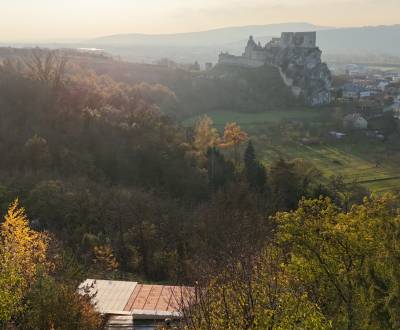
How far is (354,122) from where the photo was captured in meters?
72.6

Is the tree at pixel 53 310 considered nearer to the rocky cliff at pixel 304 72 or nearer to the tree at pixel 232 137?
the tree at pixel 232 137

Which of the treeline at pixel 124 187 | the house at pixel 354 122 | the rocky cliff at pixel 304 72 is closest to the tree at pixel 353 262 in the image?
the treeline at pixel 124 187

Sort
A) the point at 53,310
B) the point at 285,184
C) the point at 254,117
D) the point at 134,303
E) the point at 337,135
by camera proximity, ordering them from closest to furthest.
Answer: the point at 53,310, the point at 134,303, the point at 285,184, the point at 337,135, the point at 254,117

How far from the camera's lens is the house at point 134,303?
50.6 feet

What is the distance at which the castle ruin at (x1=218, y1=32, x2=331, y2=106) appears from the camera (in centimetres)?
9288

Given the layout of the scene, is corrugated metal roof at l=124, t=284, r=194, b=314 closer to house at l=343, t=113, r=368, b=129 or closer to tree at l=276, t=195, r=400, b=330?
tree at l=276, t=195, r=400, b=330

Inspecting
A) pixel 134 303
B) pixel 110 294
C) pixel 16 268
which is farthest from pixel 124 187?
pixel 16 268

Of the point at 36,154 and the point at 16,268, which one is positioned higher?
the point at 16,268

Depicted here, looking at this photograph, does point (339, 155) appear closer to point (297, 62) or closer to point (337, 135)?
point (337, 135)

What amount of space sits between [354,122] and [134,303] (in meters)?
62.1

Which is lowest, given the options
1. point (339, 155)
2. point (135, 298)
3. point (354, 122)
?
point (339, 155)

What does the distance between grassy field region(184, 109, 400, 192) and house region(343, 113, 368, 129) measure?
5736mm

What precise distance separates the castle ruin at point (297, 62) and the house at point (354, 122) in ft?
53.9

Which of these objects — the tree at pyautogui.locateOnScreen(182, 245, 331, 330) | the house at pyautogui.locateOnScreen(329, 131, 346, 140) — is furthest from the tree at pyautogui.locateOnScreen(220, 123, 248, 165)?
the tree at pyautogui.locateOnScreen(182, 245, 331, 330)
